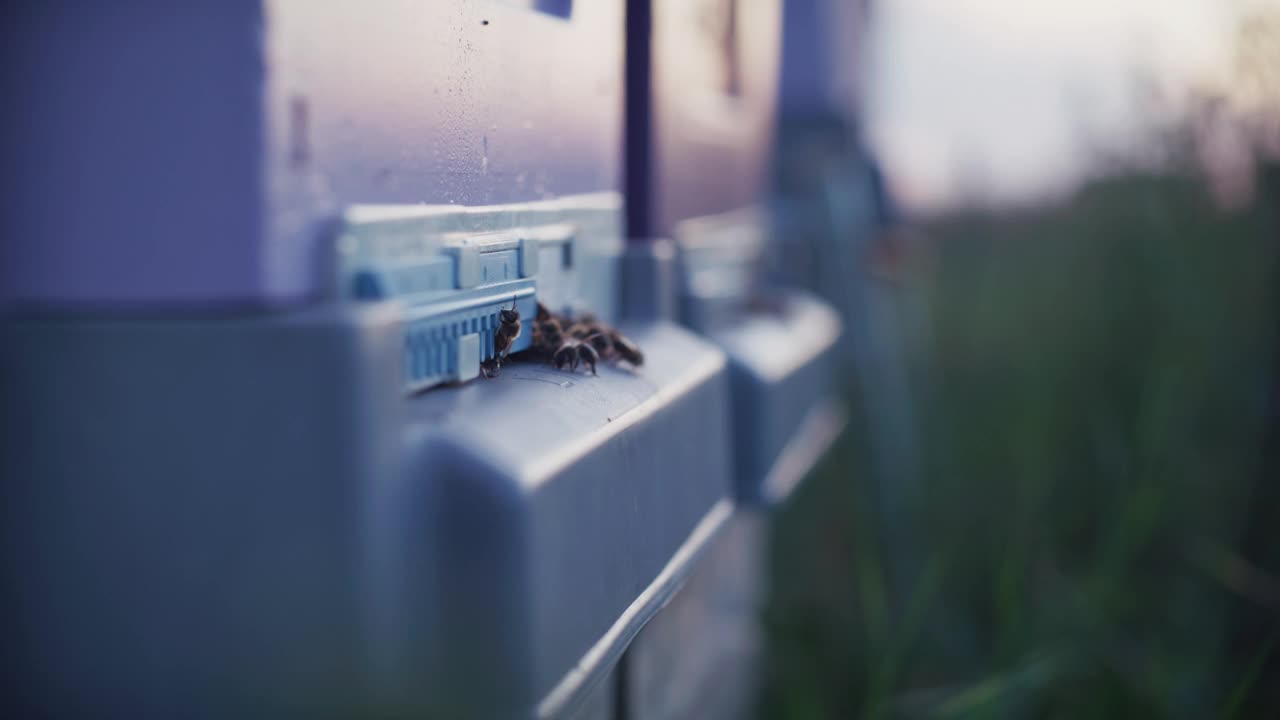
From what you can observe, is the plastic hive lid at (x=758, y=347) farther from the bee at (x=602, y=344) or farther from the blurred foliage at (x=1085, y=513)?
the bee at (x=602, y=344)

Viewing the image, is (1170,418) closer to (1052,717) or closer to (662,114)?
(1052,717)

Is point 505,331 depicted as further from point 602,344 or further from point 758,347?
point 758,347

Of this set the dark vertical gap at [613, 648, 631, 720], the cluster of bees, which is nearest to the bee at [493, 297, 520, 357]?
the cluster of bees

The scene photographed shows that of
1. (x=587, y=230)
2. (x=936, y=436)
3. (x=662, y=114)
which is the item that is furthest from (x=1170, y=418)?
(x=587, y=230)

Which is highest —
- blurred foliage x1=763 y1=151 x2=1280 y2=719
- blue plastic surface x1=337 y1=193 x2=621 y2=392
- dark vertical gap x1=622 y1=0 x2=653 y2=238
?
dark vertical gap x1=622 y1=0 x2=653 y2=238

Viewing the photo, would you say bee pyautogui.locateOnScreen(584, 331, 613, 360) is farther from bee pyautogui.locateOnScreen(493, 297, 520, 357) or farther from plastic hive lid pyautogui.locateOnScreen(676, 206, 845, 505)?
plastic hive lid pyautogui.locateOnScreen(676, 206, 845, 505)

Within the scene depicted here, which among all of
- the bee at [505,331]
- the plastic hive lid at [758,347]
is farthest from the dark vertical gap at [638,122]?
the bee at [505,331]

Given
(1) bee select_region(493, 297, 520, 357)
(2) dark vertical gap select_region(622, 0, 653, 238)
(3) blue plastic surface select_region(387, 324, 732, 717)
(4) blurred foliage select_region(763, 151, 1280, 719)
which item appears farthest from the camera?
(4) blurred foliage select_region(763, 151, 1280, 719)

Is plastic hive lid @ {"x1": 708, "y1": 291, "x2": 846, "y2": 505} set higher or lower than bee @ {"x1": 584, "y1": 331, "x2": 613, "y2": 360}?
lower
